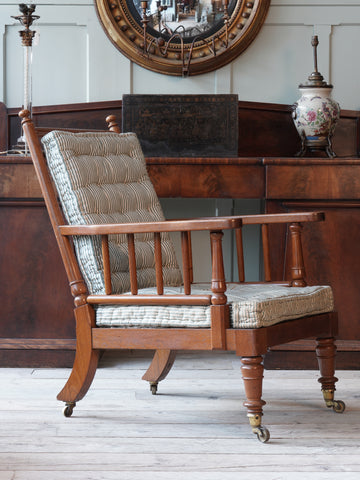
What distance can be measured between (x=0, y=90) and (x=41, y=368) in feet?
4.67

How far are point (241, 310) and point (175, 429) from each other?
0.49 m

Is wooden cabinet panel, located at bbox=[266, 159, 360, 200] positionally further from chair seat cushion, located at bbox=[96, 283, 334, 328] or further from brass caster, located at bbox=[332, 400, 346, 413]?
brass caster, located at bbox=[332, 400, 346, 413]

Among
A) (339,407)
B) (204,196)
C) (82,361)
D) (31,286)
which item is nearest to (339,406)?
(339,407)

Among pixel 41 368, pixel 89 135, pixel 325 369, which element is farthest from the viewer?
pixel 41 368

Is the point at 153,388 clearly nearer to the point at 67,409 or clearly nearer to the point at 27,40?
the point at 67,409

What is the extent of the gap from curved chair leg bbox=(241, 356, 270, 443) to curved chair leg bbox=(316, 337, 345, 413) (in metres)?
0.39

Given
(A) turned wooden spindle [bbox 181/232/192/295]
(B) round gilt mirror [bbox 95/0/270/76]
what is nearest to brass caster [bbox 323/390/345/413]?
(A) turned wooden spindle [bbox 181/232/192/295]

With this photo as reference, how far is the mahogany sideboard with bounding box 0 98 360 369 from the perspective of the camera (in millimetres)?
3146

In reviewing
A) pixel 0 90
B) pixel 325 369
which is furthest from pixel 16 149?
pixel 325 369

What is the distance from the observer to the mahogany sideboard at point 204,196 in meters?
3.15

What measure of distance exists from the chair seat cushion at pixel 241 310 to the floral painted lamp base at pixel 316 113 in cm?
113

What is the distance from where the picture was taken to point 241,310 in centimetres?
221

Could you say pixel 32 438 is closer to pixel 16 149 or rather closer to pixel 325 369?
pixel 325 369

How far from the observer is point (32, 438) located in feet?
7.62
